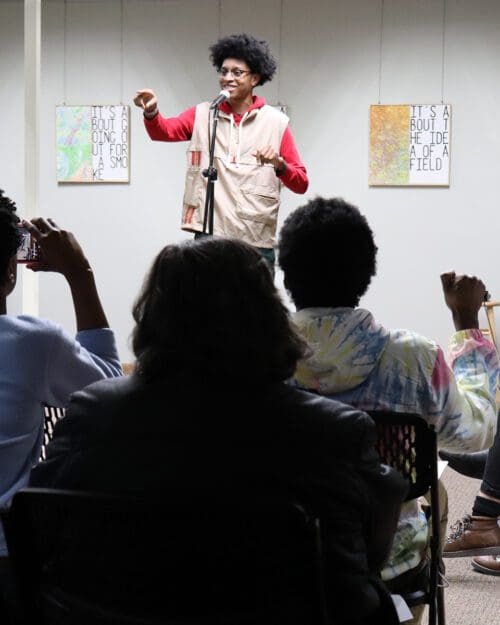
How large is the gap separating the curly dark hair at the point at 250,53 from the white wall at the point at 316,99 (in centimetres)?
154

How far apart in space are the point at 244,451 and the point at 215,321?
17 centimetres

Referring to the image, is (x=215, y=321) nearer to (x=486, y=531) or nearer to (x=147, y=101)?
(x=486, y=531)

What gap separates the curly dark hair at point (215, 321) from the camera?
118 cm

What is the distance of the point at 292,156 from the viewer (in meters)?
4.86

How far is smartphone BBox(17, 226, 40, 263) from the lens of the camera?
1.75 meters

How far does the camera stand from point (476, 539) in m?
2.89

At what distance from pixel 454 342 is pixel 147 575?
0.99 metres

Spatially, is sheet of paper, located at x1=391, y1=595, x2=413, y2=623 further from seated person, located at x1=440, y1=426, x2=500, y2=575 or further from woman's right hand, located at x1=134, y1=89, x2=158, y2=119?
woman's right hand, located at x1=134, y1=89, x2=158, y2=119

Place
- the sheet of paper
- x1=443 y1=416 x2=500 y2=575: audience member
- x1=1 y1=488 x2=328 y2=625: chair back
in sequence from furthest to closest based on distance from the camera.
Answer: x1=443 y1=416 x2=500 y2=575: audience member < the sheet of paper < x1=1 y1=488 x2=328 y2=625: chair back

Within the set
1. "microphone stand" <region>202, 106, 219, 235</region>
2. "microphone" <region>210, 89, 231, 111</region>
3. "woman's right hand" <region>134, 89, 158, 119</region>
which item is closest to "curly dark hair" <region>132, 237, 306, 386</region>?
"microphone stand" <region>202, 106, 219, 235</region>

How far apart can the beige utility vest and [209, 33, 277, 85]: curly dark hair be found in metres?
0.21

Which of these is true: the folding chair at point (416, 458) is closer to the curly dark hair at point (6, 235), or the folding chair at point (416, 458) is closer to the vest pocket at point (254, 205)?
the curly dark hair at point (6, 235)

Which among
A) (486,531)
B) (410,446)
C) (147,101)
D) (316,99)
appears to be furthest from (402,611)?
(316,99)

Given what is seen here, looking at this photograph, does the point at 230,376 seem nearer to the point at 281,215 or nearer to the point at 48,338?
the point at 48,338
